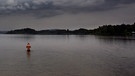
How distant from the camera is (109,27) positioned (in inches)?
7564

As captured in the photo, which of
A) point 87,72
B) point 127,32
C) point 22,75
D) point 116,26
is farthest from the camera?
point 116,26

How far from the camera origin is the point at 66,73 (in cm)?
1917

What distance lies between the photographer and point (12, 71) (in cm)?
2005

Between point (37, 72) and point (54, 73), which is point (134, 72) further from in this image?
point (37, 72)

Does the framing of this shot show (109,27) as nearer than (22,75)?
No

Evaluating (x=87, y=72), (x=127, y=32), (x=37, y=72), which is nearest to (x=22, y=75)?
(x=37, y=72)

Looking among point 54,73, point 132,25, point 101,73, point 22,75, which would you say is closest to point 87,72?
point 101,73

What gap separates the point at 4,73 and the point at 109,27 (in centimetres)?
17918

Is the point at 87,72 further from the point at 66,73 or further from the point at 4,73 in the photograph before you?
the point at 4,73

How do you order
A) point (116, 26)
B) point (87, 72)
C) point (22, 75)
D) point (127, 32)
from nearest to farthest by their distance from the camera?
1. point (22, 75)
2. point (87, 72)
3. point (127, 32)
4. point (116, 26)

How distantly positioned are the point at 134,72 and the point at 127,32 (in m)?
163

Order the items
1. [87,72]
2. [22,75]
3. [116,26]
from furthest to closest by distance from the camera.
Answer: [116,26] < [87,72] < [22,75]

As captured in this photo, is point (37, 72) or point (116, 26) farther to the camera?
point (116, 26)

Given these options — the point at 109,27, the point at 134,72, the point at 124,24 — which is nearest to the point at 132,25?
the point at 124,24
